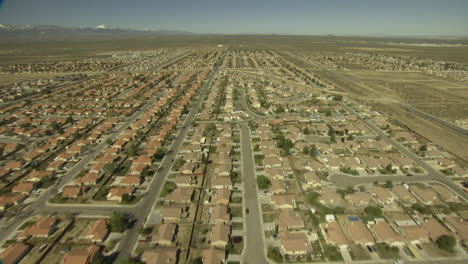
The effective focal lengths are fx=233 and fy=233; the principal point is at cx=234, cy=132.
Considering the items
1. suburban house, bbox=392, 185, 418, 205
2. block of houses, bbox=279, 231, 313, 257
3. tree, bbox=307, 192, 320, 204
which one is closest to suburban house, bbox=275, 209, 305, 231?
block of houses, bbox=279, 231, 313, 257

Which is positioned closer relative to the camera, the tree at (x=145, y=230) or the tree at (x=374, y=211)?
the tree at (x=145, y=230)

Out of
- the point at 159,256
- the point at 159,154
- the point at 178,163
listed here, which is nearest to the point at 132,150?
the point at 159,154

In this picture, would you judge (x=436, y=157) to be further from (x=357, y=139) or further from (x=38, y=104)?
(x=38, y=104)

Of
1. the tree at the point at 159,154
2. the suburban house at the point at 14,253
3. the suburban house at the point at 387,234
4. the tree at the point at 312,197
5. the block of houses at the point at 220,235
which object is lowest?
the suburban house at the point at 14,253

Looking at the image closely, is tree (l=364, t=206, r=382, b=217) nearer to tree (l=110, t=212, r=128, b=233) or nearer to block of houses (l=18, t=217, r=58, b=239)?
tree (l=110, t=212, r=128, b=233)

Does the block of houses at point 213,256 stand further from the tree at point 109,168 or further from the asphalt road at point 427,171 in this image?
the asphalt road at point 427,171

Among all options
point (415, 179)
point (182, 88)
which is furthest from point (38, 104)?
point (415, 179)

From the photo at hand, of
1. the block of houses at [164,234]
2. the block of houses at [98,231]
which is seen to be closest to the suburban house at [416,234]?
the block of houses at [164,234]

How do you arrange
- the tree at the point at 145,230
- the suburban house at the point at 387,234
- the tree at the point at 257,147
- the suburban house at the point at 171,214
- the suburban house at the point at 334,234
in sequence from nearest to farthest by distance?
the suburban house at the point at 334,234, the suburban house at the point at 387,234, the tree at the point at 145,230, the suburban house at the point at 171,214, the tree at the point at 257,147
